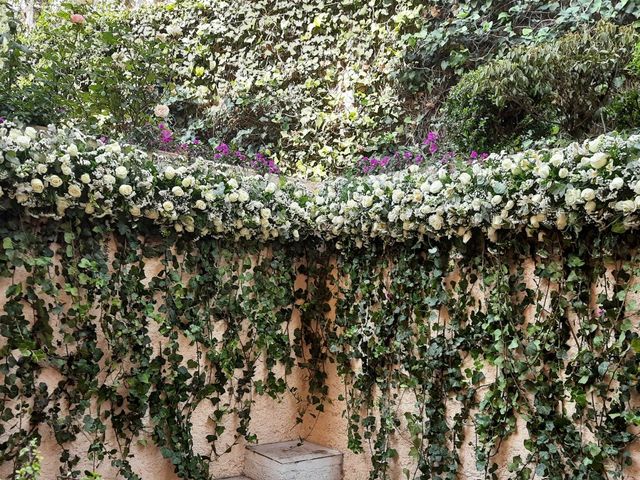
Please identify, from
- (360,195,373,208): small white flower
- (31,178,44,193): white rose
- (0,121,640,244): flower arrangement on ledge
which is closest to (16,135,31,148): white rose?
(0,121,640,244): flower arrangement on ledge

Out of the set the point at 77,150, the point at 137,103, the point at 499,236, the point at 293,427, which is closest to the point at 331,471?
the point at 293,427

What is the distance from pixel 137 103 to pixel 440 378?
305 cm

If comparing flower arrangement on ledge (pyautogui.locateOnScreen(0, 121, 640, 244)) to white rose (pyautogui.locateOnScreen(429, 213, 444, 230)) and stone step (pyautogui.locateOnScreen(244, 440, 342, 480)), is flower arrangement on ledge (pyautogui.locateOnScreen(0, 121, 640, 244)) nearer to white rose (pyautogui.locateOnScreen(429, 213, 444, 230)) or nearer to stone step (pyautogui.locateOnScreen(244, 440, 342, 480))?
white rose (pyautogui.locateOnScreen(429, 213, 444, 230))

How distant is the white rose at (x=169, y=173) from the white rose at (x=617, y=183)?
1.77m

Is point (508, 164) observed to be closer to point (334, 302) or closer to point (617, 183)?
point (617, 183)

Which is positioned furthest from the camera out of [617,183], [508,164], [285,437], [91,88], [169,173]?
[91,88]

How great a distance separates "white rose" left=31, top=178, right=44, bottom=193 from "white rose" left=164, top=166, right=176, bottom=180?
0.54 meters

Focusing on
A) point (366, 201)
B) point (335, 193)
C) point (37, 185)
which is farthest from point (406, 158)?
point (37, 185)

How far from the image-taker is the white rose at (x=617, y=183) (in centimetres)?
178

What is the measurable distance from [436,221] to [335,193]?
77cm

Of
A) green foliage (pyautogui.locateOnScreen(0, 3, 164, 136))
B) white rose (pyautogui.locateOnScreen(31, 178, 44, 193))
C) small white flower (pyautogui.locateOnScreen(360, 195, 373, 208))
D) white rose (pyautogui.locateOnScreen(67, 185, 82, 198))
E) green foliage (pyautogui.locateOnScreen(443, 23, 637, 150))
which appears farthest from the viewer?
green foliage (pyautogui.locateOnScreen(0, 3, 164, 136))

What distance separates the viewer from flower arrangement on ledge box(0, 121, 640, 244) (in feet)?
6.27

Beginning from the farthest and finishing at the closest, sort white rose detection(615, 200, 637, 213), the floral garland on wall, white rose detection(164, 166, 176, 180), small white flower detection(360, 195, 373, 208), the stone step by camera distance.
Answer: the stone step < small white flower detection(360, 195, 373, 208) < white rose detection(164, 166, 176, 180) < the floral garland on wall < white rose detection(615, 200, 637, 213)

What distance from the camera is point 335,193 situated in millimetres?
3020
